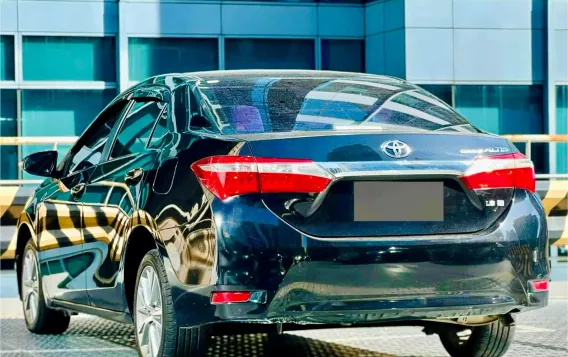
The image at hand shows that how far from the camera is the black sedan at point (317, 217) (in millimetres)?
5371

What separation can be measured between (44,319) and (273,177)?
3.13 meters

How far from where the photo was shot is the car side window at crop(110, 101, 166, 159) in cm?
649

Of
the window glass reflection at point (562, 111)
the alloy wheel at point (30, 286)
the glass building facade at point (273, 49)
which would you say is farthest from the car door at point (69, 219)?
the window glass reflection at point (562, 111)

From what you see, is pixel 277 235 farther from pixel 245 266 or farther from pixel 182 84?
pixel 182 84

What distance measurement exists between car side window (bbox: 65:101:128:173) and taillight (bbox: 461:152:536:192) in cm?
223

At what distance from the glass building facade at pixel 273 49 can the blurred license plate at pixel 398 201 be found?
2149cm

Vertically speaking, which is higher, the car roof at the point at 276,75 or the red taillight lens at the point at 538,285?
the car roof at the point at 276,75

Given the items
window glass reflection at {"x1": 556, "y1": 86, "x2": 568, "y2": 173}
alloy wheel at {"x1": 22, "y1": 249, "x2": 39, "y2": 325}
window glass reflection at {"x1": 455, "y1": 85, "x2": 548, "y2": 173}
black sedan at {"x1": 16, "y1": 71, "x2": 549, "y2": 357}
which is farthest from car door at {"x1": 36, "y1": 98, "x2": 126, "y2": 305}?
window glass reflection at {"x1": 556, "y1": 86, "x2": 568, "y2": 173}

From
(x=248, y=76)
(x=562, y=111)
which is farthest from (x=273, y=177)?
(x=562, y=111)

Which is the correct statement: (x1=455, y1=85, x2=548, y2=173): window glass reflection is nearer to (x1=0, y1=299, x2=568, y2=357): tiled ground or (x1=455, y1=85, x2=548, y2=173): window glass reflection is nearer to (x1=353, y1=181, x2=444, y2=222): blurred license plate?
(x1=0, y1=299, x2=568, y2=357): tiled ground

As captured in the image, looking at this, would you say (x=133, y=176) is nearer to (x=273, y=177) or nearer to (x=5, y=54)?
(x=273, y=177)

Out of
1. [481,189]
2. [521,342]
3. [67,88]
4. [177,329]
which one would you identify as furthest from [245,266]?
[67,88]

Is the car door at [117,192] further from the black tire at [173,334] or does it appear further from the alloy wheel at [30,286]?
the alloy wheel at [30,286]

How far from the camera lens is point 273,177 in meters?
5.39
